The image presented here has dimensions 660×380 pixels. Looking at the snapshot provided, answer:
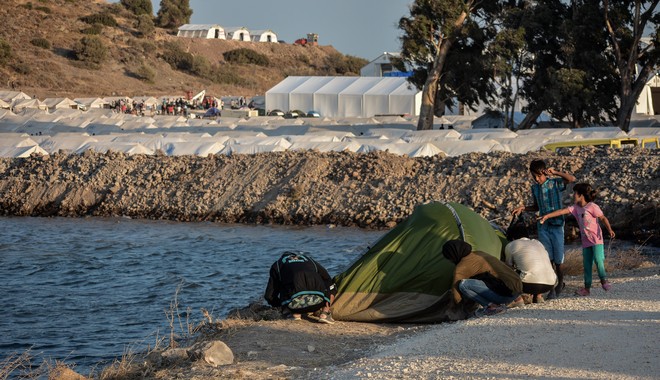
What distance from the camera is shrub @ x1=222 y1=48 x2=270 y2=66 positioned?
106 m

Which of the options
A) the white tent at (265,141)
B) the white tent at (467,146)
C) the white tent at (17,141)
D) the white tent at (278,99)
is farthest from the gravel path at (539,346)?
the white tent at (278,99)

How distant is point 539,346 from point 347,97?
178 feet

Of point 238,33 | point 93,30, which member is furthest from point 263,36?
point 93,30

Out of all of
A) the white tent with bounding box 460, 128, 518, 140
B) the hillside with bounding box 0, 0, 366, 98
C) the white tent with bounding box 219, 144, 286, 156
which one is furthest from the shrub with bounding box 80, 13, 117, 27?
the white tent with bounding box 219, 144, 286, 156

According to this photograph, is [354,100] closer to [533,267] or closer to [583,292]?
[583,292]

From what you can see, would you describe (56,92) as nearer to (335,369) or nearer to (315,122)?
(315,122)

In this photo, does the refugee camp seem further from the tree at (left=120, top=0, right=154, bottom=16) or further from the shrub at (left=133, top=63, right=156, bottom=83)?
the tree at (left=120, top=0, right=154, bottom=16)

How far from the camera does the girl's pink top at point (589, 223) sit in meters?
10.9

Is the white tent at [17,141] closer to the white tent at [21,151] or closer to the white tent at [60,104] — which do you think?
the white tent at [21,151]

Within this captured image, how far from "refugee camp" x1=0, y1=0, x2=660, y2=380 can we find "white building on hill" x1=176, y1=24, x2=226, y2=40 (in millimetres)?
49152

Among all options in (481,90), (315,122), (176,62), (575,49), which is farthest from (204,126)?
(176,62)

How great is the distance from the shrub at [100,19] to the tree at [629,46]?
223ft

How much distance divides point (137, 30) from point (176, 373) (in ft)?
316

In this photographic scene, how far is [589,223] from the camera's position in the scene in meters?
10.9
